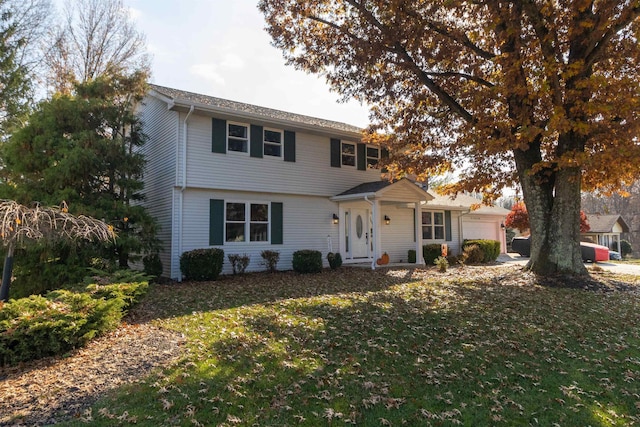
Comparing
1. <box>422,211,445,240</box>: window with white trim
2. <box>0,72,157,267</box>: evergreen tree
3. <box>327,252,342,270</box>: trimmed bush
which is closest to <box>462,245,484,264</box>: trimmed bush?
<box>422,211,445,240</box>: window with white trim

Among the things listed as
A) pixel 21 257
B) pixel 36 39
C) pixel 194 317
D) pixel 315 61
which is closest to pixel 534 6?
pixel 315 61

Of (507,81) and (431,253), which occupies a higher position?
(507,81)

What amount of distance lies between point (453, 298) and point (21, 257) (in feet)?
33.4

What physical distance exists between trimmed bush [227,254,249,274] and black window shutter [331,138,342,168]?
513 cm

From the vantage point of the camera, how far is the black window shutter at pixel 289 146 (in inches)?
542

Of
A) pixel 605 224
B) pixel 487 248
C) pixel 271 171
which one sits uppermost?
pixel 271 171

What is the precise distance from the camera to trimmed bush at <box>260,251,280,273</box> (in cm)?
1282

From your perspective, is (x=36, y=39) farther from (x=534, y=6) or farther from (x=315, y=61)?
(x=534, y=6)

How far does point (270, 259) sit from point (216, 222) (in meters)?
2.13

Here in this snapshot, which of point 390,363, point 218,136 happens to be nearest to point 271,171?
point 218,136

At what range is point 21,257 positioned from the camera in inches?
368

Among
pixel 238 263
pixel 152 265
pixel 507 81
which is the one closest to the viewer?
pixel 507 81

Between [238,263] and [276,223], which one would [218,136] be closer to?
[276,223]

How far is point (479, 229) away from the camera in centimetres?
2130
